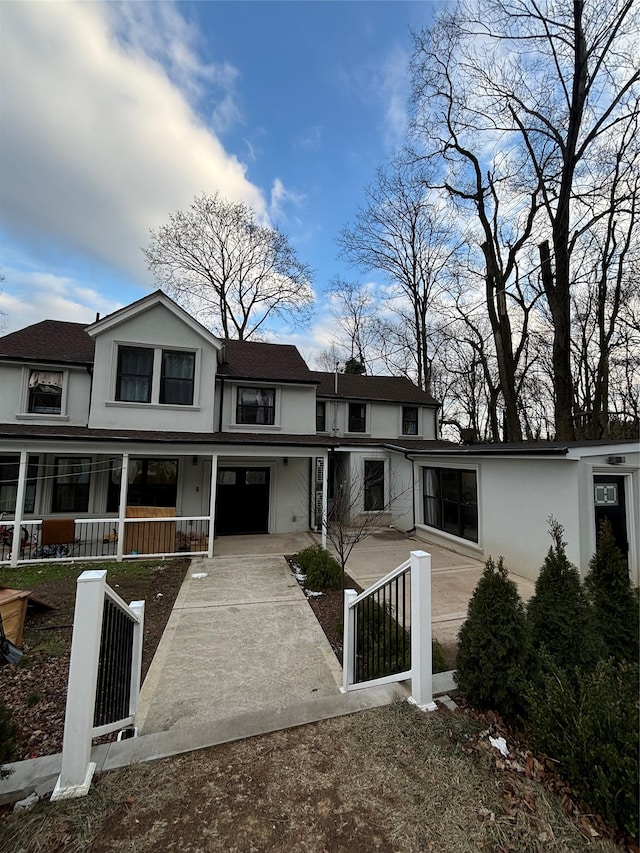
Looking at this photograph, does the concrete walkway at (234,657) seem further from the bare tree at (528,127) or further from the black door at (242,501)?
the bare tree at (528,127)

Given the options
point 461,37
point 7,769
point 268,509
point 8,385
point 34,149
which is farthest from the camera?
point 461,37

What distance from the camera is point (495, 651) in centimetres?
288

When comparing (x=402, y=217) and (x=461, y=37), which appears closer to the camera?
(x=461, y=37)

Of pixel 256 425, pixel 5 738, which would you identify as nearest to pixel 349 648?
pixel 5 738

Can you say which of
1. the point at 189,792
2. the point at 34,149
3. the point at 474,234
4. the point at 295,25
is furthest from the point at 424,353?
the point at 189,792

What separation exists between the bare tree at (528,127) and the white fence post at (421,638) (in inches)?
456

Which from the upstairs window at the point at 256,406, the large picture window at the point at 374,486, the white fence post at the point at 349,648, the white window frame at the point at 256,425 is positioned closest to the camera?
the white fence post at the point at 349,648

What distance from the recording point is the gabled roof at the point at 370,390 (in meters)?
16.3

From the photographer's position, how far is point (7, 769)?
210 cm

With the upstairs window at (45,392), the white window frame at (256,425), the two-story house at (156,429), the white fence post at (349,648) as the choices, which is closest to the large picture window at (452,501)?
the two-story house at (156,429)

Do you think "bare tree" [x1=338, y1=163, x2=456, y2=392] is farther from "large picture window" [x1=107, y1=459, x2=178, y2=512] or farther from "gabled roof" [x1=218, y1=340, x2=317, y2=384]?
"large picture window" [x1=107, y1=459, x2=178, y2=512]

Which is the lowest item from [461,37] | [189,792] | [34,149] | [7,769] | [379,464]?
[189,792]

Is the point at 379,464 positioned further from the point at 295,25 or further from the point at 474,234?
the point at 295,25

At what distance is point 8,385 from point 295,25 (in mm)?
11727
